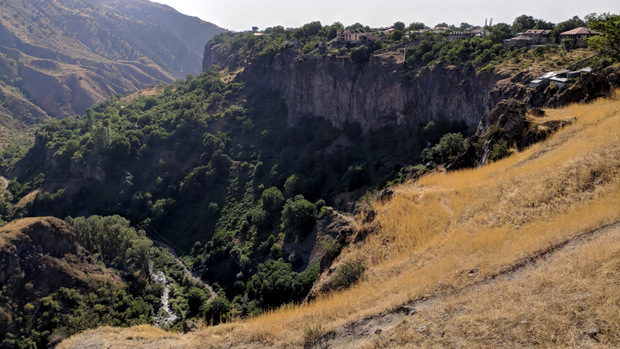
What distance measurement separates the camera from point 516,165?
47.8 feet

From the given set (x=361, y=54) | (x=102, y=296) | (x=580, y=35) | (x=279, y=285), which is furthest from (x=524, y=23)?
(x=102, y=296)

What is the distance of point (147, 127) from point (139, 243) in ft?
107

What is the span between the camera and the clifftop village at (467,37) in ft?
83.0

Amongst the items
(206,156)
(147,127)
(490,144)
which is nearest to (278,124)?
(206,156)

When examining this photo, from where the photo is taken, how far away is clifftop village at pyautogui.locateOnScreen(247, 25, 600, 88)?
2530 centimetres


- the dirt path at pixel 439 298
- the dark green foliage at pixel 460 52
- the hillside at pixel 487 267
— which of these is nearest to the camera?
the hillside at pixel 487 267

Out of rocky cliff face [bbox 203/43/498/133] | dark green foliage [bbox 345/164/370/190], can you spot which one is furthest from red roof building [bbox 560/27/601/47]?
dark green foliage [bbox 345/164/370/190]

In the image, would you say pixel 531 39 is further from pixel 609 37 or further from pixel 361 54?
pixel 361 54

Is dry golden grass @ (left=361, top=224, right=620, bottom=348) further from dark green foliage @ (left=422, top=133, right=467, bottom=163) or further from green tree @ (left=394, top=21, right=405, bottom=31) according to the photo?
green tree @ (left=394, top=21, right=405, bottom=31)

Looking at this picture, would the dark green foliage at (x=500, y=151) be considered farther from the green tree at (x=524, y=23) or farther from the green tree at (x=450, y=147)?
the green tree at (x=524, y=23)

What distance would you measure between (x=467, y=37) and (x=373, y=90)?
13.7 metres

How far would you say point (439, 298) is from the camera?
8.51 metres

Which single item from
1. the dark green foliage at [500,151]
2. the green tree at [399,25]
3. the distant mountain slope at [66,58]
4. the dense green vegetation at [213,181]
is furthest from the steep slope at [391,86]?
the distant mountain slope at [66,58]

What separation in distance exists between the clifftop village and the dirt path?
60.9 ft
